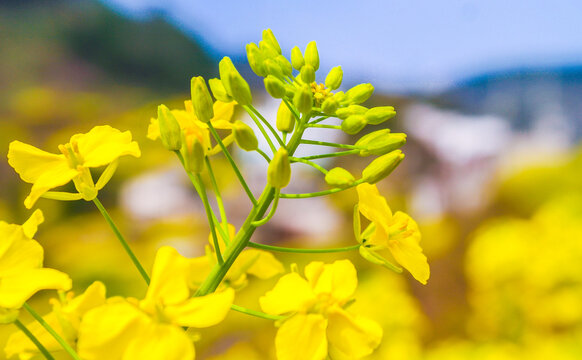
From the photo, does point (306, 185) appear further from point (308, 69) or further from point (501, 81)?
point (308, 69)

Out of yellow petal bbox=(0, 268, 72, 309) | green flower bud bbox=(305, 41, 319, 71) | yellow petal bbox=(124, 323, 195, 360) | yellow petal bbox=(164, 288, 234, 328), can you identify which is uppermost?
green flower bud bbox=(305, 41, 319, 71)

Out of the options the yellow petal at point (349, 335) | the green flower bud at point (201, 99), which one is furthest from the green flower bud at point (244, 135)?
the yellow petal at point (349, 335)

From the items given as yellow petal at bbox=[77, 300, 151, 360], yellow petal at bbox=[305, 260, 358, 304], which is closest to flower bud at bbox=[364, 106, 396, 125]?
yellow petal at bbox=[305, 260, 358, 304]

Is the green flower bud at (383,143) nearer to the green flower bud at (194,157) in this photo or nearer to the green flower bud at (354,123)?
the green flower bud at (354,123)

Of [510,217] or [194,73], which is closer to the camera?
[510,217]

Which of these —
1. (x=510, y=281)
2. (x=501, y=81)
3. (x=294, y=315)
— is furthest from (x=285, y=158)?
(x=501, y=81)

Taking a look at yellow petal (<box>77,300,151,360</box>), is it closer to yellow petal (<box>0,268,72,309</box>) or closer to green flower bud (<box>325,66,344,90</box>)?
yellow petal (<box>0,268,72,309</box>)
